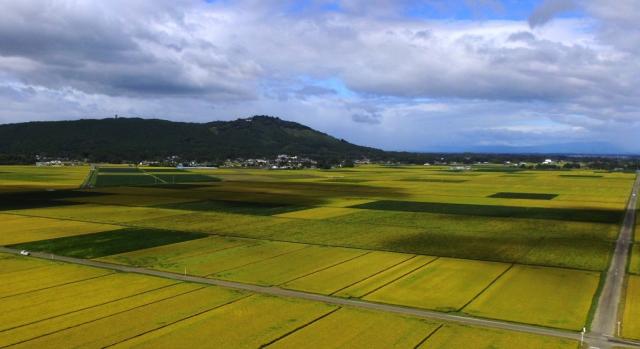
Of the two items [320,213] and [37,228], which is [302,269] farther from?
[320,213]

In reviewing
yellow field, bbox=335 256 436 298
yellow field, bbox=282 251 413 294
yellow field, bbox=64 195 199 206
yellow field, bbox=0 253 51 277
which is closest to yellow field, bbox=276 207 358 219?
yellow field, bbox=64 195 199 206

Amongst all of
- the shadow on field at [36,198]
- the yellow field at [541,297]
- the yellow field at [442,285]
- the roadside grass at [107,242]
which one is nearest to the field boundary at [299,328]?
the yellow field at [442,285]

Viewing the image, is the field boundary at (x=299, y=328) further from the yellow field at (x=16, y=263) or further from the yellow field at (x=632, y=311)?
the yellow field at (x=16, y=263)

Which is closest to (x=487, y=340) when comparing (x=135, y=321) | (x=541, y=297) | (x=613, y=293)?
(x=541, y=297)

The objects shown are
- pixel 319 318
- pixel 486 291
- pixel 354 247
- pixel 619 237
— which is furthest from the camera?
pixel 619 237

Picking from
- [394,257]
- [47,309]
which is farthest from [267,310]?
[394,257]

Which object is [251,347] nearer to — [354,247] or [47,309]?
[47,309]
